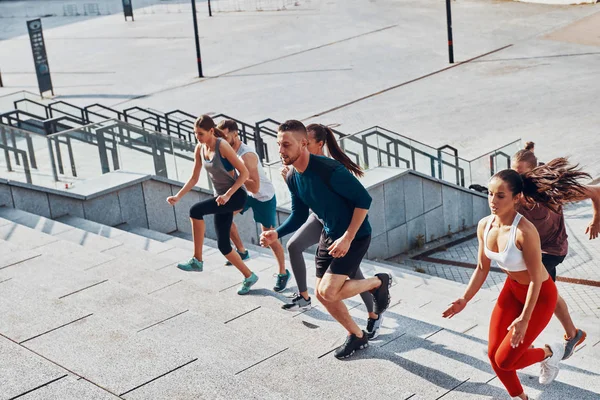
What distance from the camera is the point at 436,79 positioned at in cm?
2614

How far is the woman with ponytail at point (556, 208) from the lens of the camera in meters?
5.68

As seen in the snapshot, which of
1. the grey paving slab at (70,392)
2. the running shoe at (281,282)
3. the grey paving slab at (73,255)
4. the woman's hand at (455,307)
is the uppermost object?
the woman's hand at (455,307)

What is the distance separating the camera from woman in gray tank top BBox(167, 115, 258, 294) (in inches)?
308

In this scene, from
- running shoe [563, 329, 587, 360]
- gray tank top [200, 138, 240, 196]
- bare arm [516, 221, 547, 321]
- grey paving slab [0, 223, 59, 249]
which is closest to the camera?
bare arm [516, 221, 547, 321]

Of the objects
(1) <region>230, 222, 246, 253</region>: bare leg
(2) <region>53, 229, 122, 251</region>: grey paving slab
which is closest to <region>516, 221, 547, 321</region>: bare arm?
(1) <region>230, 222, 246, 253</region>: bare leg

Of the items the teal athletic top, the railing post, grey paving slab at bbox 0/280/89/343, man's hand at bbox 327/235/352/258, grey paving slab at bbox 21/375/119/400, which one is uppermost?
the teal athletic top

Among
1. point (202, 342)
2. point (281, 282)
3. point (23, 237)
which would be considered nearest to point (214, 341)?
point (202, 342)

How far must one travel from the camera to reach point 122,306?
279 inches

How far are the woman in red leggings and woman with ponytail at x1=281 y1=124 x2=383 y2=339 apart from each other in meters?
1.15

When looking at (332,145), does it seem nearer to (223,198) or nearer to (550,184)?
(223,198)

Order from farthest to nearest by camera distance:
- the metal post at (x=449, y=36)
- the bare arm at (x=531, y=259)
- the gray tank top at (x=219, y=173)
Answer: the metal post at (x=449, y=36)
the gray tank top at (x=219, y=173)
the bare arm at (x=531, y=259)

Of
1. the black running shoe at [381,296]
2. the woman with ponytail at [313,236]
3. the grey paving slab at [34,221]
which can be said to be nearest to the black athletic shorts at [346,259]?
the black running shoe at [381,296]

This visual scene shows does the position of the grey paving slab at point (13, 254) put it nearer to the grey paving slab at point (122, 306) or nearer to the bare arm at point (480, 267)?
the grey paving slab at point (122, 306)

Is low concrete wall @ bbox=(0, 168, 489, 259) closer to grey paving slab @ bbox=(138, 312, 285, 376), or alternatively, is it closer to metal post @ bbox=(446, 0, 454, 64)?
grey paving slab @ bbox=(138, 312, 285, 376)
